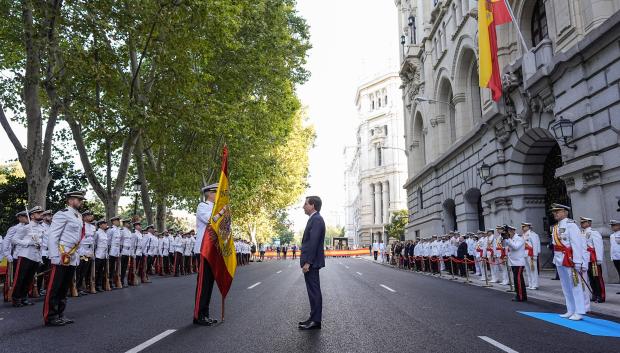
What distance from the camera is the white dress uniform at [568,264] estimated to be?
8266mm

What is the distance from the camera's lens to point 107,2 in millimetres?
15469

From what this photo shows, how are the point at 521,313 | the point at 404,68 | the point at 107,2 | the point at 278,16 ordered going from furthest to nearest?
the point at 404,68 → the point at 278,16 → the point at 107,2 → the point at 521,313

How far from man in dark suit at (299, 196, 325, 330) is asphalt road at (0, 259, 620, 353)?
0.27 meters

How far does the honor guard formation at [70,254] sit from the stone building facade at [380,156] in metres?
69.5

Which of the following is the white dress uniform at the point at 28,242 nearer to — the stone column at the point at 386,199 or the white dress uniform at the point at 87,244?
the white dress uniform at the point at 87,244

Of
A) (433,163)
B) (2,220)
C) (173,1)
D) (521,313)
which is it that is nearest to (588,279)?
(521,313)

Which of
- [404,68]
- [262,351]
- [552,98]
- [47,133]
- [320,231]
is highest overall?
[404,68]

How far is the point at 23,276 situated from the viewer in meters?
11.4

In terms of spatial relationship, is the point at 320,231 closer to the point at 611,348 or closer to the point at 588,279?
the point at 611,348

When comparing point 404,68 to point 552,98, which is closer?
point 552,98

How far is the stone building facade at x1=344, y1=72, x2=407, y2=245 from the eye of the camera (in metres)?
89.4

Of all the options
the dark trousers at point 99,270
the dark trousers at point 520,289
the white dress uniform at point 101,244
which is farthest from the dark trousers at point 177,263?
the dark trousers at point 520,289

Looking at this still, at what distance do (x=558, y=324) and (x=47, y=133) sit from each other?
16.8 m

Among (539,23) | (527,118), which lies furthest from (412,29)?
(527,118)
